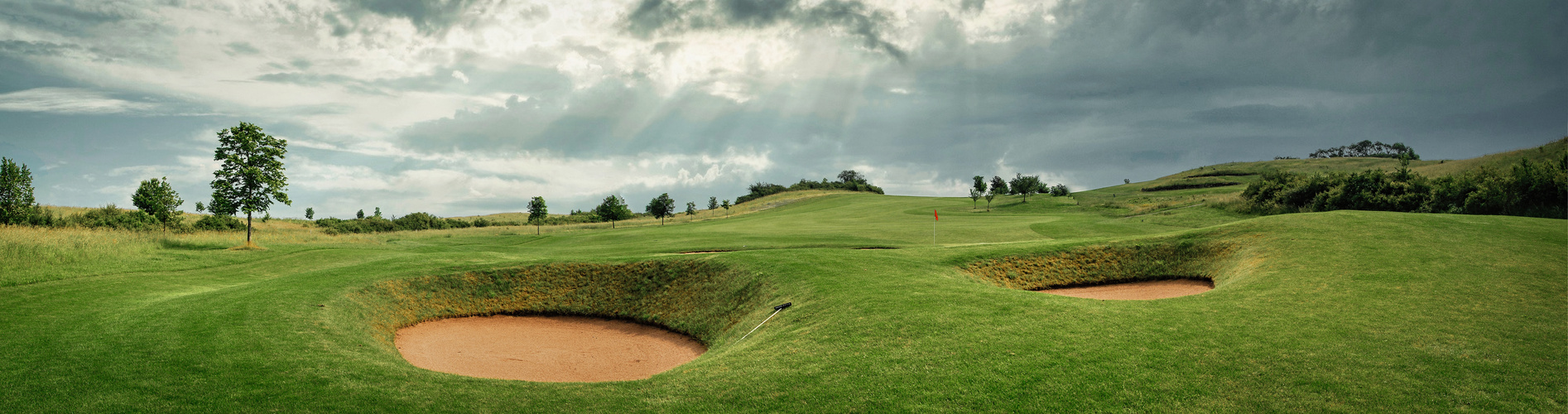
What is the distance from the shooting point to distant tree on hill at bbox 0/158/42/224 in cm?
3612

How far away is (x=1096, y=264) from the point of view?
24.3 metres

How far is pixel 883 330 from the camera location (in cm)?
1221

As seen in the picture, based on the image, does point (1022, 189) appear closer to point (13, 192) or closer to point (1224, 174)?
point (1224, 174)

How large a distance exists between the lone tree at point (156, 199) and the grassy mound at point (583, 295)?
34.6 m

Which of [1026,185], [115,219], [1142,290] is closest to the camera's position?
[1142,290]

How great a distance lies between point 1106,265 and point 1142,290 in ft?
7.23

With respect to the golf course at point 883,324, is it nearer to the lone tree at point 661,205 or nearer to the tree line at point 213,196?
the tree line at point 213,196

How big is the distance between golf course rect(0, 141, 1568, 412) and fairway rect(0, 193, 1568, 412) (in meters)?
0.07

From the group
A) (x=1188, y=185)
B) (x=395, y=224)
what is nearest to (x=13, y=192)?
(x=395, y=224)

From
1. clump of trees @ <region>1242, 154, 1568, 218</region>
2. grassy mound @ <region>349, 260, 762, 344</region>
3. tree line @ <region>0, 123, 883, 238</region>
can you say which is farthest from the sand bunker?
tree line @ <region>0, 123, 883, 238</region>

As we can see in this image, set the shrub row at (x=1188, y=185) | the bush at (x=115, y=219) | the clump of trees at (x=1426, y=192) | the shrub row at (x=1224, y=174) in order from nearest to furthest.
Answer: the clump of trees at (x=1426, y=192) < the bush at (x=115, y=219) < the shrub row at (x=1188, y=185) < the shrub row at (x=1224, y=174)

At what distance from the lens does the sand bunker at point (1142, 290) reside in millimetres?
21047

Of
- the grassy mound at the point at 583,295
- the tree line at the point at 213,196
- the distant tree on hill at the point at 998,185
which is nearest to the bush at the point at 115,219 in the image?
the tree line at the point at 213,196

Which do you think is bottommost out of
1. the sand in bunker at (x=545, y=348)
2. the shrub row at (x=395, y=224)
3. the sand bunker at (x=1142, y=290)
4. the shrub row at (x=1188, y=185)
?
the sand in bunker at (x=545, y=348)
